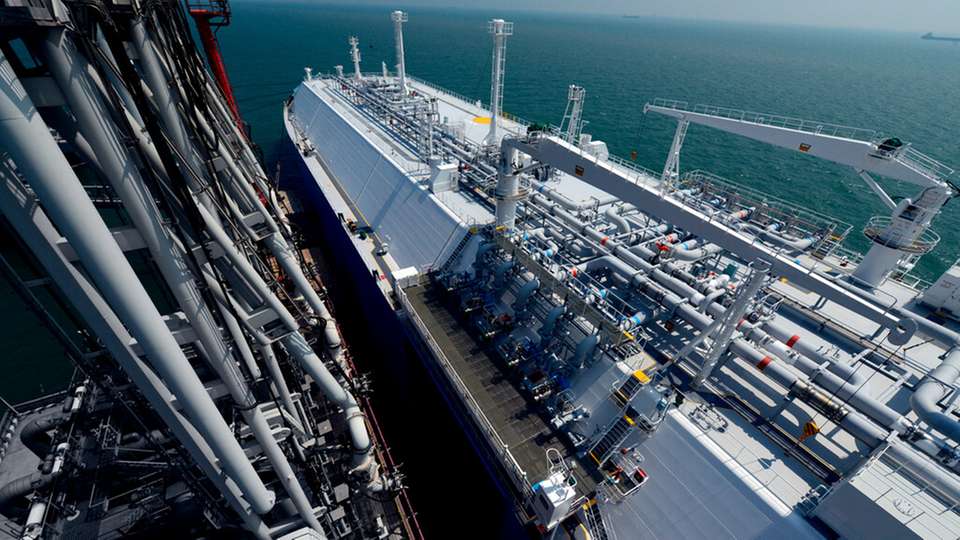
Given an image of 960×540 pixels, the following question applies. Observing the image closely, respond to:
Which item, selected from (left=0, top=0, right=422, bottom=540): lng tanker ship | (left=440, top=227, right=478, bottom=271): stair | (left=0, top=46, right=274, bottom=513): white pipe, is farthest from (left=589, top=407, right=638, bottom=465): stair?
(left=440, top=227, right=478, bottom=271): stair

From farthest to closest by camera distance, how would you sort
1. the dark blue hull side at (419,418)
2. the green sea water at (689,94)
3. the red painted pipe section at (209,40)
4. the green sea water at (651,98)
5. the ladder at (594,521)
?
the green sea water at (689,94) < the green sea water at (651,98) < the red painted pipe section at (209,40) < the dark blue hull side at (419,418) < the ladder at (594,521)

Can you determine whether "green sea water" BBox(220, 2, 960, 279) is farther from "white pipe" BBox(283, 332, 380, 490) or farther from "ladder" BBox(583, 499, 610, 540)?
"white pipe" BBox(283, 332, 380, 490)

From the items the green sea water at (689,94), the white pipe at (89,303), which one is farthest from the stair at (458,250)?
the green sea water at (689,94)

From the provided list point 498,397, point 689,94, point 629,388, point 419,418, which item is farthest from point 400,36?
point 689,94

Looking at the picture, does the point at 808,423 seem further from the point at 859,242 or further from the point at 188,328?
the point at 859,242

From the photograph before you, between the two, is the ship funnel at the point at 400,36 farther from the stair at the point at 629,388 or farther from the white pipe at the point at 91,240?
the white pipe at the point at 91,240

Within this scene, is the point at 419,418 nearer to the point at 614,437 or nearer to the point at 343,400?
the point at 343,400
